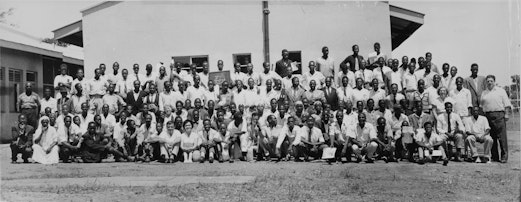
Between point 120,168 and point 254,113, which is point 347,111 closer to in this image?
point 254,113

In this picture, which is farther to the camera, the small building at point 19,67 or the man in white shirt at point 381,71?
the small building at point 19,67

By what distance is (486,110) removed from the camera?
9.21 metres

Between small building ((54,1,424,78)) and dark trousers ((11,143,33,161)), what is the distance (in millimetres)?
3659

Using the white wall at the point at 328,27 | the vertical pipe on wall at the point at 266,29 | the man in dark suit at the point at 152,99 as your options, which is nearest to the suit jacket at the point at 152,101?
the man in dark suit at the point at 152,99

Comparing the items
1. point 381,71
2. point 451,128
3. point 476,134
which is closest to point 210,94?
point 381,71

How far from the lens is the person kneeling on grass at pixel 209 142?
9.42 m

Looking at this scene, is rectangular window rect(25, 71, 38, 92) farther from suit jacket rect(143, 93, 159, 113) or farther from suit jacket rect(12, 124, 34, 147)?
suit jacket rect(143, 93, 159, 113)

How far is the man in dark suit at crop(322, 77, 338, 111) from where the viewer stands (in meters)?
10.0

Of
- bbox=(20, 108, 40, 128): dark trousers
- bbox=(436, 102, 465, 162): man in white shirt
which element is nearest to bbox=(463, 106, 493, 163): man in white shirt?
bbox=(436, 102, 465, 162): man in white shirt

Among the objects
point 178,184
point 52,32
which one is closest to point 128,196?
point 178,184

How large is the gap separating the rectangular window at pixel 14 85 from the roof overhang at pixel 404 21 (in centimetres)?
1101

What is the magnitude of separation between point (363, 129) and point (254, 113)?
2171 millimetres

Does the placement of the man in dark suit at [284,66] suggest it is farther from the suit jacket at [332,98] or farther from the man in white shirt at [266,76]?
the suit jacket at [332,98]

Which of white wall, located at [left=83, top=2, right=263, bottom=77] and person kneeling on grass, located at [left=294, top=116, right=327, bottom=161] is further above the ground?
white wall, located at [left=83, top=2, right=263, bottom=77]
